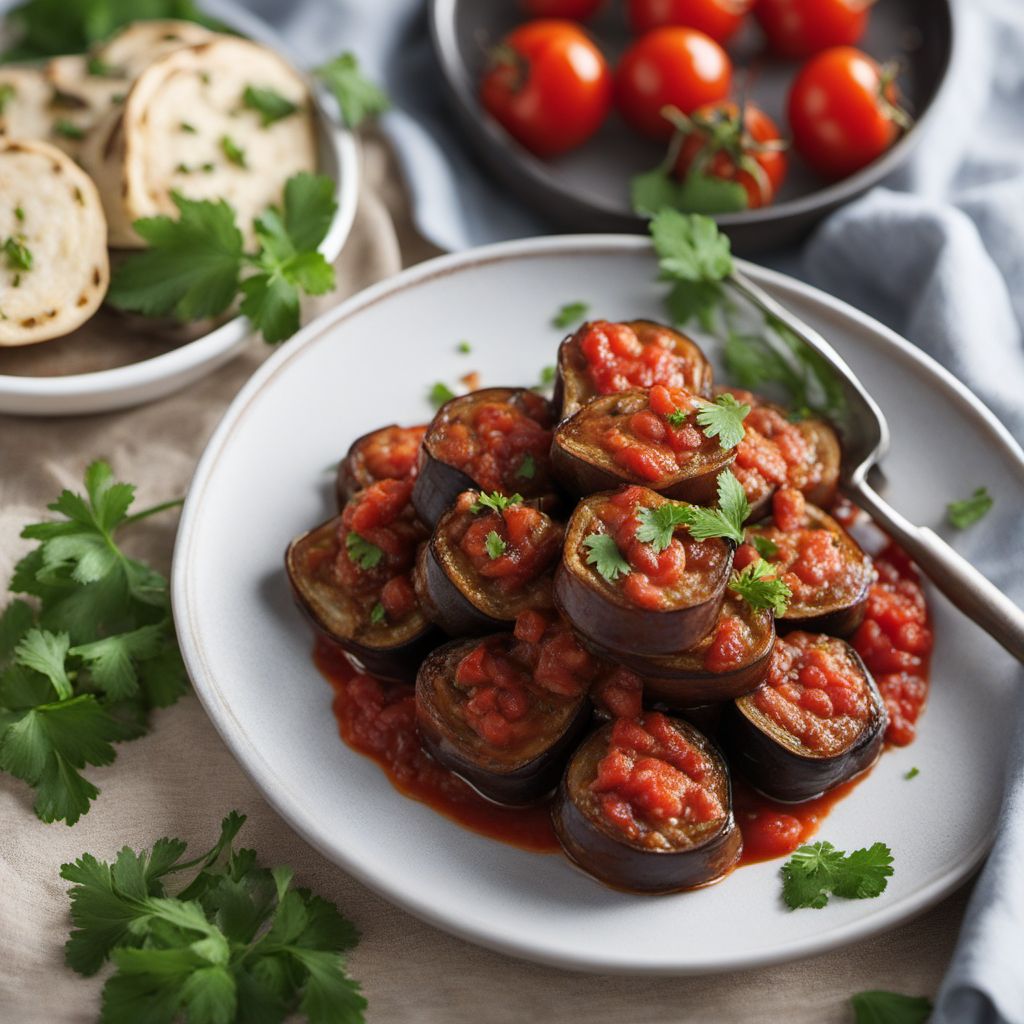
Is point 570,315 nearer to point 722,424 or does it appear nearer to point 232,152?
point 722,424

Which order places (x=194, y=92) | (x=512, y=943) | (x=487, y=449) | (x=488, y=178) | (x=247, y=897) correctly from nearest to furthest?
1. (x=512, y=943)
2. (x=247, y=897)
3. (x=487, y=449)
4. (x=194, y=92)
5. (x=488, y=178)

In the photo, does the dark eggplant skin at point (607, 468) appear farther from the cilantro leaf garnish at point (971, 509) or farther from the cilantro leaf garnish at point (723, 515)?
the cilantro leaf garnish at point (971, 509)

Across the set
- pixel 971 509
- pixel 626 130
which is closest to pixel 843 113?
pixel 626 130

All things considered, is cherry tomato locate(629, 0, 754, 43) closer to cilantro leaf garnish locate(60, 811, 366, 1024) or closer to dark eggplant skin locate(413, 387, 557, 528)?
dark eggplant skin locate(413, 387, 557, 528)

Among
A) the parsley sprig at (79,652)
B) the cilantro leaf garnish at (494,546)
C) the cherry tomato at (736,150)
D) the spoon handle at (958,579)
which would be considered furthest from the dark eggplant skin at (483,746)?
the cherry tomato at (736,150)

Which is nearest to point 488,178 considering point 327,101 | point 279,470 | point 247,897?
point 327,101

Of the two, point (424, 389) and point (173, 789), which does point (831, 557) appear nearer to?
point (424, 389)
